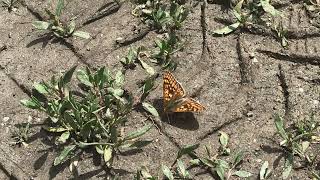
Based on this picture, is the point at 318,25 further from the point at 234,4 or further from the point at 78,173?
the point at 78,173

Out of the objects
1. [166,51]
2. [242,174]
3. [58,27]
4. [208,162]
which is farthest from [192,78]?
[58,27]

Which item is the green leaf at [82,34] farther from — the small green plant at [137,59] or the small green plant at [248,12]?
the small green plant at [248,12]

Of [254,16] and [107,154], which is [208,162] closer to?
[107,154]

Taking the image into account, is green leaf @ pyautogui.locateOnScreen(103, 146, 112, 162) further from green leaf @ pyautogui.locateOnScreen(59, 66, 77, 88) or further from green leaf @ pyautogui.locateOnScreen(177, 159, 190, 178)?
green leaf @ pyautogui.locateOnScreen(59, 66, 77, 88)

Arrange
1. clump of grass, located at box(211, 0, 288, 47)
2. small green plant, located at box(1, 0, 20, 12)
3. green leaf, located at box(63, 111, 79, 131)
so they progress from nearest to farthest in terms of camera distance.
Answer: green leaf, located at box(63, 111, 79, 131), clump of grass, located at box(211, 0, 288, 47), small green plant, located at box(1, 0, 20, 12)

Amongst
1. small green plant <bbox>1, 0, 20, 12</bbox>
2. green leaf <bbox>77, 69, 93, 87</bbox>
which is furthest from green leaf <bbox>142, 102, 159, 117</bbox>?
small green plant <bbox>1, 0, 20, 12</bbox>

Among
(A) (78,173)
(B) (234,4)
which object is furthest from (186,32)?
(A) (78,173)

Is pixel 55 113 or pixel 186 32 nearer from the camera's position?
pixel 55 113
